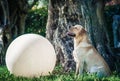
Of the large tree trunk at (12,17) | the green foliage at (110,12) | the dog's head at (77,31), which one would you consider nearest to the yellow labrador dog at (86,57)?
the dog's head at (77,31)

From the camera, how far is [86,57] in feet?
34.6

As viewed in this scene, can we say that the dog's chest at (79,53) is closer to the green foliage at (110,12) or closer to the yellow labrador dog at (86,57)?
the yellow labrador dog at (86,57)

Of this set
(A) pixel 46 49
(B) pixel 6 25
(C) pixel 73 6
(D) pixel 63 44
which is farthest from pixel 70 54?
(B) pixel 6 25

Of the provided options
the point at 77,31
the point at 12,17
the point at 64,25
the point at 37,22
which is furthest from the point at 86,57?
the point at 37,22

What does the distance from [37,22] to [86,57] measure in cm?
1216

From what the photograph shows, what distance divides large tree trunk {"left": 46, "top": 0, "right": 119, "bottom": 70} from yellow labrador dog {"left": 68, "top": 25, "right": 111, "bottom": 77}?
1.56 m

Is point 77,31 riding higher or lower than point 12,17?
lower

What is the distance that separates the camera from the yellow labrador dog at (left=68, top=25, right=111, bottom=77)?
413 inches

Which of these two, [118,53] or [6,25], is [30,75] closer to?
[118,53]

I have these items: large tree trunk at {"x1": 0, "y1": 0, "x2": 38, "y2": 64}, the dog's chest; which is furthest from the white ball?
large tree trunk at {"x1": 0, "y1": 0, "x2": 38, "y2": 64}

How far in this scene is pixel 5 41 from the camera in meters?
16.5

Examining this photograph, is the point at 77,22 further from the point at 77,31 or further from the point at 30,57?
the point at 30,57

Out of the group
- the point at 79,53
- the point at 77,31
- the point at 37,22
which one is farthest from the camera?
the point at 37,22

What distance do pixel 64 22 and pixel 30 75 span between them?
9.28 ft
